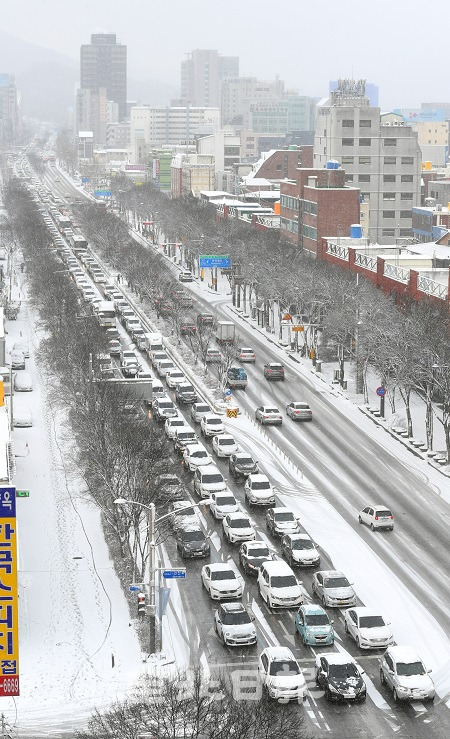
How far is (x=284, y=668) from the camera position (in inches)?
1596

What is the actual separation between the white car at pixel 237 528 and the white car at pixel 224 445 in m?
13.1

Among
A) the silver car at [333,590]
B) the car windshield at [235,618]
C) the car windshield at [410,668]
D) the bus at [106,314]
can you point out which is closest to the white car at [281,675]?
the car windshield at [410,668]

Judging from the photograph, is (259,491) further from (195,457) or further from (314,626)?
(314,626)

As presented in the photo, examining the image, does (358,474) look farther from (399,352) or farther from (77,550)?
(77,550)

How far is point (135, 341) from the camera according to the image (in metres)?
107

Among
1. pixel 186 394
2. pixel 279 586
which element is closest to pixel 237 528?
pixel 279 586

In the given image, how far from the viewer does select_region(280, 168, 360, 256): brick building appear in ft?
440

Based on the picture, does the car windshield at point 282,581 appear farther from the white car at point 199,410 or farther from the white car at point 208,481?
the white car at point 199,410

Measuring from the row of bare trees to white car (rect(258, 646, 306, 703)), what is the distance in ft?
100

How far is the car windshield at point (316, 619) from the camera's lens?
1773 inches

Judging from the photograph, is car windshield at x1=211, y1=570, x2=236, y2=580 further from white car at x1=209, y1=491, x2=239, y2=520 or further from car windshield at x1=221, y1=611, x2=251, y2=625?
white car at x1=209, y1=491, x2=239, y2=520

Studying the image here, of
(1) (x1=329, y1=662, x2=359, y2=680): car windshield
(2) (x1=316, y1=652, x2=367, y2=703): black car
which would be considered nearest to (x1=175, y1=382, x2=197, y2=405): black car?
(2) (x1=316, y1=652, x2=367, y2=703): black car

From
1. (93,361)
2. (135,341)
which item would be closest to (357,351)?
(93,361)

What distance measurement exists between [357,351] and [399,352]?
9.08 metres
